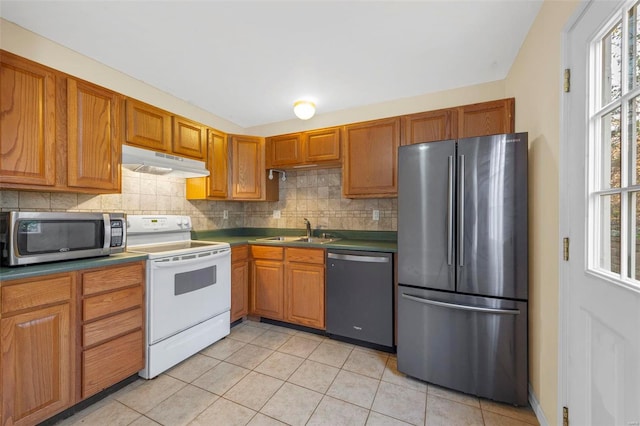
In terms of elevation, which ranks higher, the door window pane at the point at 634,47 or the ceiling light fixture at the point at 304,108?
the ceiling light fixture at the point at 304,108

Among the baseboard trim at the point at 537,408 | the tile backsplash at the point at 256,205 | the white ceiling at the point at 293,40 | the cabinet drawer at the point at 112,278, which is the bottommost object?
the baseboard trim at the point at 537,408

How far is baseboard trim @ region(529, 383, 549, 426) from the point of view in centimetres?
147

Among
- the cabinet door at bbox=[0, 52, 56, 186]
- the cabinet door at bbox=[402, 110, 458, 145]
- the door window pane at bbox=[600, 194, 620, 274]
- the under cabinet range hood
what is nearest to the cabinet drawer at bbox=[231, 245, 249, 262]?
the under cabinet range hood

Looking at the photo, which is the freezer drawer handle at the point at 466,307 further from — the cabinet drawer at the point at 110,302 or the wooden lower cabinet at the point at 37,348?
the wooden lower cabinet at the point at 37,348

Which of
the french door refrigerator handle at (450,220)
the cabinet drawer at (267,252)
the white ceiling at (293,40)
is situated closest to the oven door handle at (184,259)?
the cabinet drawer at (267,252)

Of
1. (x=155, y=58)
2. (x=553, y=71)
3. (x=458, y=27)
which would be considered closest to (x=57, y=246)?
(x=155, y=58)

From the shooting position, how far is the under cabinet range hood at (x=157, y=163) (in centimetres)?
209

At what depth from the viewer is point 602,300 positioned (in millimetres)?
1011

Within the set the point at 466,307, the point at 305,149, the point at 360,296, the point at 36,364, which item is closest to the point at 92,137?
the point at 36,364

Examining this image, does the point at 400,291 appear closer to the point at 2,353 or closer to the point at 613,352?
the point at 613,352

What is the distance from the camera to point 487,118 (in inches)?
87.3

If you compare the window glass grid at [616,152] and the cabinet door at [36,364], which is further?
the cabinet door at [36,364]

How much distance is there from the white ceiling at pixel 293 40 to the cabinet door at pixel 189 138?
33 cm

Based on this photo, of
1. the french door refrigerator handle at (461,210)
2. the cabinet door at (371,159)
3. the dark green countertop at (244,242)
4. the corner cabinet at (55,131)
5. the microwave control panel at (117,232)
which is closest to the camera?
the dark green countertop at (244,242)
